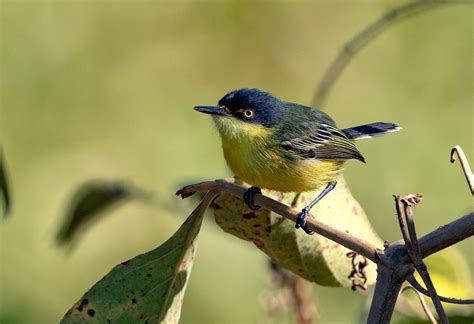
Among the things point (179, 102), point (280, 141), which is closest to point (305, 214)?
point (280, 141)

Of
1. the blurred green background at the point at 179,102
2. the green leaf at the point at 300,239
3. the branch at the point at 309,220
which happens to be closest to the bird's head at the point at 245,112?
the green leaf at the point at 300,239

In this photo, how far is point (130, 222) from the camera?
18.2 feet

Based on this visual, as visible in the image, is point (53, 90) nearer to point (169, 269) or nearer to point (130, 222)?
point (130, 222)

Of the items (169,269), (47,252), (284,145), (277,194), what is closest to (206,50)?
(47,252)

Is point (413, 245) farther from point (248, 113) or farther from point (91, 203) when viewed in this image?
point (248, 113)

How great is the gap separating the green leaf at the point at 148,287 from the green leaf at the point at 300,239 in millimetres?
123

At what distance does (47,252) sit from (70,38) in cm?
159

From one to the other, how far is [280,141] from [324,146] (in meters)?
0.16

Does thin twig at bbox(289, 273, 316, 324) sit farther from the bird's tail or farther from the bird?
the bird's tail

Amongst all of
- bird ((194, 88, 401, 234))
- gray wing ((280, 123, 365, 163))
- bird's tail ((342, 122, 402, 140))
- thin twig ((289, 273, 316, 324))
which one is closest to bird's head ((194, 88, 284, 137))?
bird ((194, 88, 401, 234))

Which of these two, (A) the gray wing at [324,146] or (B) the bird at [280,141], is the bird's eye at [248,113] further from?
(A) the gray wing at [324,146]

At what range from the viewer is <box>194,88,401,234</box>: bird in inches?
102

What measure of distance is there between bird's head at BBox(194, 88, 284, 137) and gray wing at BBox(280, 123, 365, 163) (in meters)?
0.13

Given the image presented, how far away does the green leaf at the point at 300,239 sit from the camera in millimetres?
1929
